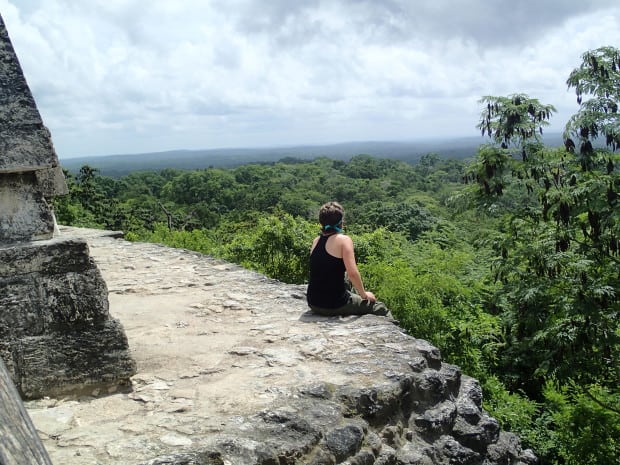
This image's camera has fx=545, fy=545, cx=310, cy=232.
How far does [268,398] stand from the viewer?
311 centimetres

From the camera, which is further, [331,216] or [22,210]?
[331,216]

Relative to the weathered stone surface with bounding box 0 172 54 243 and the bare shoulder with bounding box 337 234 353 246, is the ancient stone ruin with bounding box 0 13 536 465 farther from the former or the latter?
the bare shoulder with bounding box 337 234 353 246

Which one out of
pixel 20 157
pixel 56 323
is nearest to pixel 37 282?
pixel 56 323

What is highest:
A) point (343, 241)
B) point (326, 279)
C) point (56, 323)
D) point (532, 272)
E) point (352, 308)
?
point (343, 241)

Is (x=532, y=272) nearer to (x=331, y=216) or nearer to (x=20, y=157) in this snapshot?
(x=331, y=216)

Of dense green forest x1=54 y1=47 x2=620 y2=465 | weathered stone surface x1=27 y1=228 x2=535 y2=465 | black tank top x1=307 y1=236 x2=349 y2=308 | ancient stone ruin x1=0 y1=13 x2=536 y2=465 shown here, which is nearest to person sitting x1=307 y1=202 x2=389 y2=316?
black tank top x1=307 y1=236 x2=349 y2=308

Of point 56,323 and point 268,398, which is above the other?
point 56,323

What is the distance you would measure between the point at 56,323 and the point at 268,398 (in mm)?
1239

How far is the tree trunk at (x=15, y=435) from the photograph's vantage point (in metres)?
1.07

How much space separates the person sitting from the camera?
431cm

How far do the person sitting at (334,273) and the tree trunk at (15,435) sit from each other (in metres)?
2.96

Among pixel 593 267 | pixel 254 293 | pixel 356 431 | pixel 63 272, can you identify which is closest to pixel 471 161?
pixel 593 267

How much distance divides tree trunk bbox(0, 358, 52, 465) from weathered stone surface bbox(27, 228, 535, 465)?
3.44 ft

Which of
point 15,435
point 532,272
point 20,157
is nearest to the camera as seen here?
point 15,435
